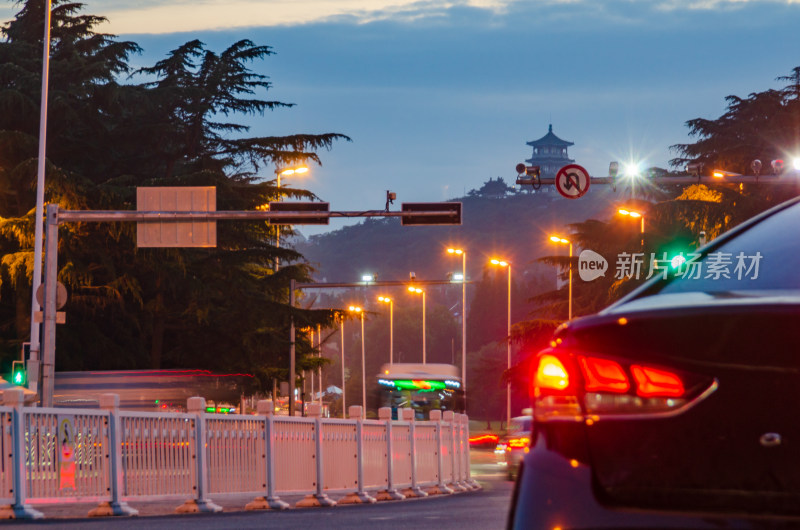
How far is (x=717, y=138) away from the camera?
6328 centimetres

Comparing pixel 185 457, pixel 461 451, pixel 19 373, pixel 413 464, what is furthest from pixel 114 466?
pixel 19 373

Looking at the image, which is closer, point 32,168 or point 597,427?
point 597,427

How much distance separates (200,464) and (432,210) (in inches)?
469

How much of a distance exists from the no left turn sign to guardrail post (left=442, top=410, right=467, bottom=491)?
6.35 metres

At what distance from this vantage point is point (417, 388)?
56.8 metres

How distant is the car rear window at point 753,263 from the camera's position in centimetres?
319

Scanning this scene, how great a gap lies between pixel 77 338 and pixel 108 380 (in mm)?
4163

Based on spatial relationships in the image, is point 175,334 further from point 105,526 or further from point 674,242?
point 105,526

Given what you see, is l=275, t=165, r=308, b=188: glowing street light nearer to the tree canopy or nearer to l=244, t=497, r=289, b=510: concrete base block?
the tree canopy

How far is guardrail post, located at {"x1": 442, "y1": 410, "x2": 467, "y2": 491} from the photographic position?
29.7 m

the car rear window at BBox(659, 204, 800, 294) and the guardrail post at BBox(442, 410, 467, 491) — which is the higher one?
the car rear window at BBox(659, 204, 800, 294)

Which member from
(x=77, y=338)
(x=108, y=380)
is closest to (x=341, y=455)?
(x=108, y=380)

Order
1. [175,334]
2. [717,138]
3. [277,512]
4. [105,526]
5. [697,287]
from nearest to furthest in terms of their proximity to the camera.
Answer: [697,287] → [105,526] → [277,512] → [175,334] → [717,138]

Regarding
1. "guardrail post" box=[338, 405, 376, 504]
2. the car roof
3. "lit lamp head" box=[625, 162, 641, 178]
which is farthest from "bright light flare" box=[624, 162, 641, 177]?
the car roof
